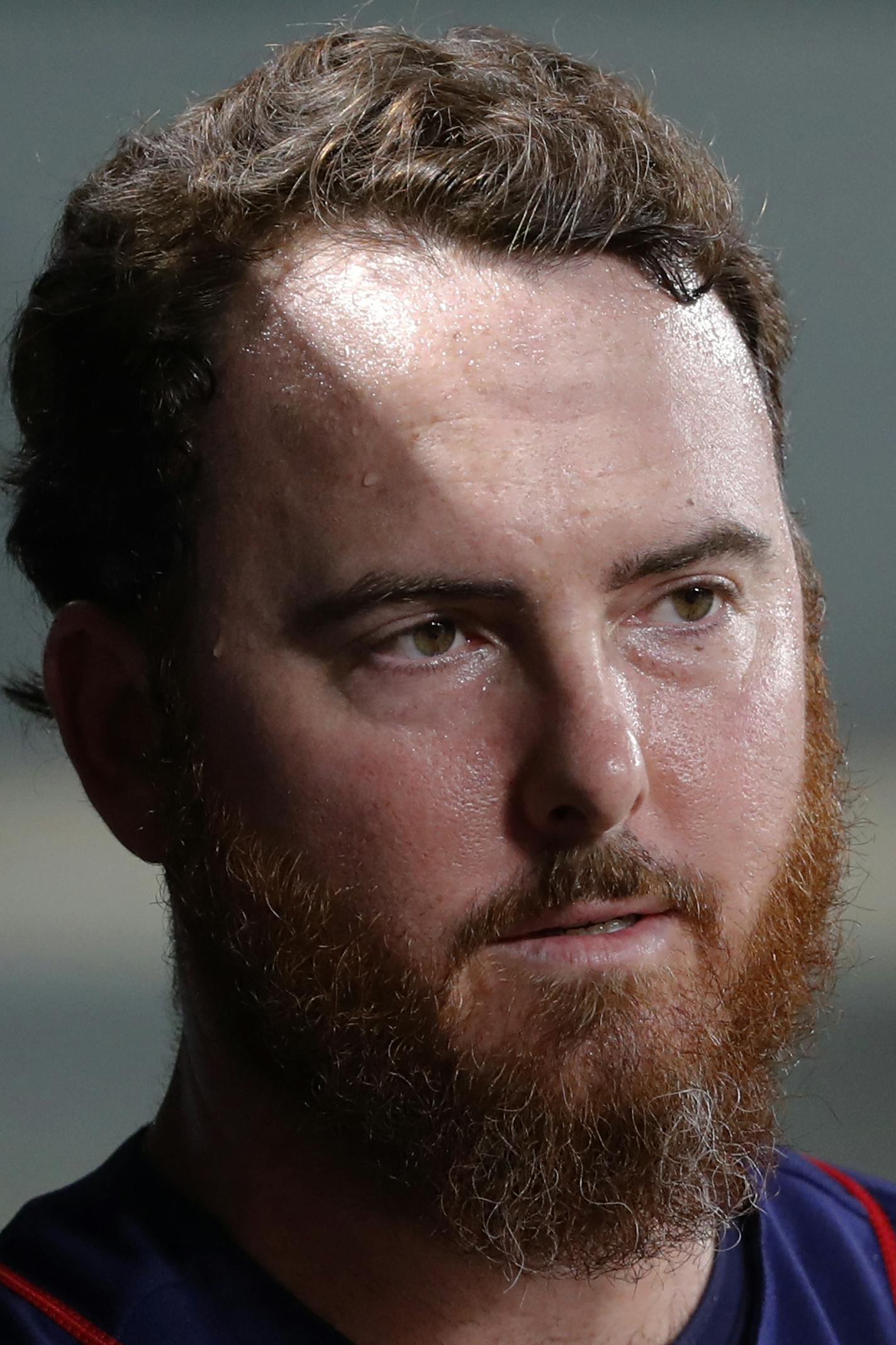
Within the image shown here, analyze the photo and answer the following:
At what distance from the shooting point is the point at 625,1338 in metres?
2.12

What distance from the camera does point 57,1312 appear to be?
205 cm

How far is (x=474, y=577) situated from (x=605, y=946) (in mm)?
376

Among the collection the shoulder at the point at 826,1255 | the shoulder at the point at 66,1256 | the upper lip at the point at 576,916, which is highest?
the upper lip at the point at 576,916

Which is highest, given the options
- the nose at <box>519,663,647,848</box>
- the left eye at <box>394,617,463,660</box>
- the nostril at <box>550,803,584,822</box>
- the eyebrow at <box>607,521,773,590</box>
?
the eyebrow at <box>607,521,773,590</box>

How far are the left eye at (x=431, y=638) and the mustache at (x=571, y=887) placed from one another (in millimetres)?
229

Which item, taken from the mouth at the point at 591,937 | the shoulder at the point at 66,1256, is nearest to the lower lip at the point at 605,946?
the mouth at the point at 591,937

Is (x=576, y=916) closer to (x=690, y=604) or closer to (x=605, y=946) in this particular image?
(x=605, y=946)

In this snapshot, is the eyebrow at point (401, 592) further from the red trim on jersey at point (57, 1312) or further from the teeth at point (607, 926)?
the red trim on jersey at point (57, 1312)

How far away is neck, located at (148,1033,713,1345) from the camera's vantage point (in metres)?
2.03

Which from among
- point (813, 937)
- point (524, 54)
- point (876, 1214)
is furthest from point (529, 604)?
point (876, 1214)

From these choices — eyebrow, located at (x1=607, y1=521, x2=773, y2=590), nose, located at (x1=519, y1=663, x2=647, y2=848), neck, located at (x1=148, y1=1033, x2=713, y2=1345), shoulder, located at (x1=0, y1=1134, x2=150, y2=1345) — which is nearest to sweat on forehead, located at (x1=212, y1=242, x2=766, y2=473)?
eyebrow, located at (x1=607, y1=521, x2=773, y2=590)

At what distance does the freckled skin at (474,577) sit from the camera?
1899 millimetres

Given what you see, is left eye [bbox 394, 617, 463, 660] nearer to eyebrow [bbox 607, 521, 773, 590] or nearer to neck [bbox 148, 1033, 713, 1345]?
eyebrow [bbox 607, 521, 773, 590]

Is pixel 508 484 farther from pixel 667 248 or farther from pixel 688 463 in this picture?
pixel 667 248
